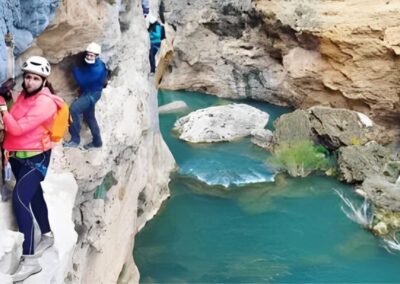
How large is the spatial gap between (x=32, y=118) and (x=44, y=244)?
1.13m

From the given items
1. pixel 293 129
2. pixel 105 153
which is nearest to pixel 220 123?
pixel 293 129

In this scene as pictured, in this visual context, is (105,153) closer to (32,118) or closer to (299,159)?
(32,118)

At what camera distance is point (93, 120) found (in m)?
6.55

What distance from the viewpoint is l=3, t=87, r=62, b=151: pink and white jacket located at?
13.6 feet

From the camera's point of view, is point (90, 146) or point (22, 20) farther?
point (90, 146)

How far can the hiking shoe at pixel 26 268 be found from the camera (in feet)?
13.9

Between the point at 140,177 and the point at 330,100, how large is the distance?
26.5ft

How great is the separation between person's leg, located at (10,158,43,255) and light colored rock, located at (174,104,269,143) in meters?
10.0

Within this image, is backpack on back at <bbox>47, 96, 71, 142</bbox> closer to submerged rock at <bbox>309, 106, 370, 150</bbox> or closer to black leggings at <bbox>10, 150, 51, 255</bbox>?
black leggings at <bbox>10, 150, 51, 255</bbox>

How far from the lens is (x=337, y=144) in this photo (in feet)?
43.3

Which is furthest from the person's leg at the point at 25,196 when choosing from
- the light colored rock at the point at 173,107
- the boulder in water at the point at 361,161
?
the light colored rock at the point at 173,107

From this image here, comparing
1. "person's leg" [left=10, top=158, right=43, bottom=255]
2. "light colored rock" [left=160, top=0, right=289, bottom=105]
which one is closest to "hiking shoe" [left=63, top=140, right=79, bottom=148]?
"person's leg" [left=10, top=158, right=43, bottom=255]

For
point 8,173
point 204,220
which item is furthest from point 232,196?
point 8,173

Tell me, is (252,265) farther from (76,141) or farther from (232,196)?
(76,141)
